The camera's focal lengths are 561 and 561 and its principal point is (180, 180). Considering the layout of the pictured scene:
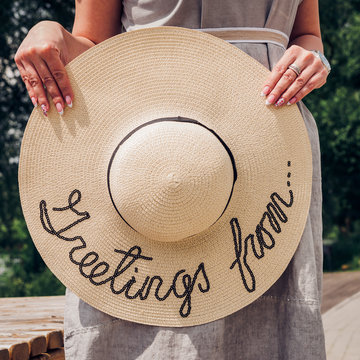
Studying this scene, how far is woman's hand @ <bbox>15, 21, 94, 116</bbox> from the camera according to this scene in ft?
3.98

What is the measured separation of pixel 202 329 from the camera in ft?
4.23

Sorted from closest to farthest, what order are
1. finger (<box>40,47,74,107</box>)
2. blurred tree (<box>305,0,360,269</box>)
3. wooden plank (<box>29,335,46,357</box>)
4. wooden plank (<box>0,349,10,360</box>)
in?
finger (<box>40,47,74,107</box>) → wooden plank (<box>0,349,10,360</box>) → wooden plank (<box>29,335,46,357</box>) → blurred tree (<box>305,0,360,269</box>)

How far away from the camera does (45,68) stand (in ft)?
4.01

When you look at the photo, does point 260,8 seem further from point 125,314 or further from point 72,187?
point 125,314

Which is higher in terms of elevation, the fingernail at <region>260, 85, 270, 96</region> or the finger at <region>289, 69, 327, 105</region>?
the finger at <region>289, 69, 327, 105</region>

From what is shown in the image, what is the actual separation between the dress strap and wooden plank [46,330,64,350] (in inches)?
43.6

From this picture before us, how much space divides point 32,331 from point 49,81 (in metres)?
0.97

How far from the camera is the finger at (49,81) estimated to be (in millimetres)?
1217

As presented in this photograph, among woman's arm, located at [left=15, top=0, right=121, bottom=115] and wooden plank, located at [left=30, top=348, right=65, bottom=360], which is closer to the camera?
woman's arm, located at [left=15, top=0, right=121, bottom=115]

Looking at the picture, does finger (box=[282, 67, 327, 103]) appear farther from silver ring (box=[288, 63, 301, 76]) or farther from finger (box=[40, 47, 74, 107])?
finger (box=[40, 47, 74, 107])

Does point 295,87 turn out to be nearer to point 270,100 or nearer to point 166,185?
point 270,100

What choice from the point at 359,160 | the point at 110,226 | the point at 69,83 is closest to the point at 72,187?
the point at 110,226

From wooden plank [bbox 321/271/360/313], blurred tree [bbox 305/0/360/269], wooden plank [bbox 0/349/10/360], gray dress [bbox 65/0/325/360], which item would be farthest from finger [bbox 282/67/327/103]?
blurred tree [bbox 305/0/360/269]

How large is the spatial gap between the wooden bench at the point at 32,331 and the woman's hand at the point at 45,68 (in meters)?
0.78
